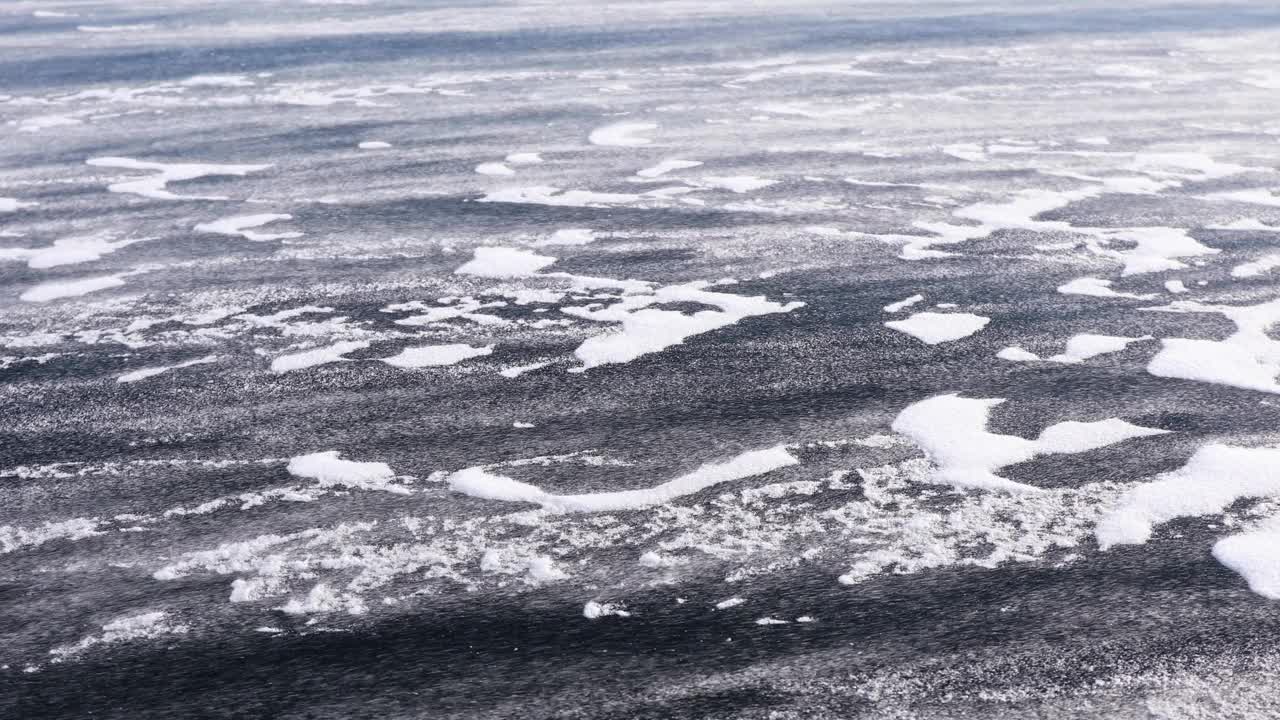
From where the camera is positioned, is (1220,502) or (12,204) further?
(12,204)

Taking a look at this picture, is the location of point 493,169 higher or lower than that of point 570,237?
higher

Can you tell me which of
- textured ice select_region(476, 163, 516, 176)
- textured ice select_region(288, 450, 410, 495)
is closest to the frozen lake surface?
textured ice select_region(288, 450, 410, 495)

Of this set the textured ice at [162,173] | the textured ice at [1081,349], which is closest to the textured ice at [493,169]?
the textured ice at [162,173]

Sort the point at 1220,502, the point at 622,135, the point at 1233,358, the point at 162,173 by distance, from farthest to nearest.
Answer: the point at 622,135 < the point at 162,173 < the point at 1233,358 < the point at 1220,502

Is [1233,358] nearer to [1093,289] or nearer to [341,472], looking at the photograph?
[1093,289]

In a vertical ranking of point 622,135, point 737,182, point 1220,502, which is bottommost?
point 1220,502

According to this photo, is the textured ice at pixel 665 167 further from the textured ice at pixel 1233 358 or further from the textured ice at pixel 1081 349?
the textured ice at pixel 1233 358

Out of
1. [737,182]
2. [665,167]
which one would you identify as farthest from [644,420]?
[665,167]
